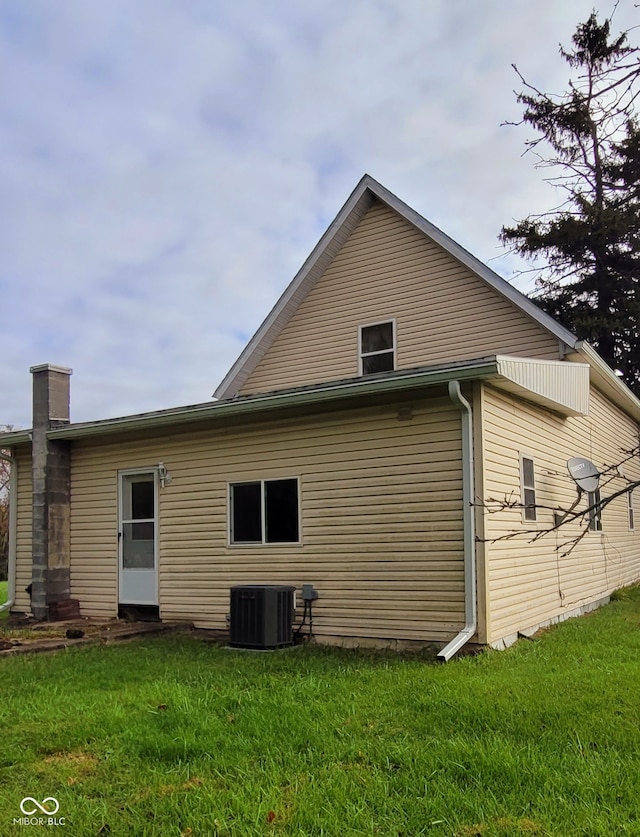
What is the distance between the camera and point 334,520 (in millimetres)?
8922

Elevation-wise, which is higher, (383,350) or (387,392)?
(383,350)

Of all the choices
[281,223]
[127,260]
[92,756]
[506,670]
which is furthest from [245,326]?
[92,756]

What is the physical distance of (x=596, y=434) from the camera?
1361 cm

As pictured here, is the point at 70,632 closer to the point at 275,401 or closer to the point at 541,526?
the point at 275,401

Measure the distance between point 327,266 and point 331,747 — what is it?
11.0 metres

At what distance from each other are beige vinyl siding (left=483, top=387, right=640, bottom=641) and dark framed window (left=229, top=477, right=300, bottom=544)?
2.53 metres

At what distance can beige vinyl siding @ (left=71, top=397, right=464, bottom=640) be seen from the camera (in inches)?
321

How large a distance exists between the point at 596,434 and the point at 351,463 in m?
6.72

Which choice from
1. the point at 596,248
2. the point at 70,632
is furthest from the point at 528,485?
the point at 596,248

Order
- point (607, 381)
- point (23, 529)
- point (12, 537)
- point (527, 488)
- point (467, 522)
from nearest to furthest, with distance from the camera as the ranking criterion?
1. point (467, 522)
2. point (527, 488)
3. point (12, 537)
4. point (23, 529)
5. point (607, 381)

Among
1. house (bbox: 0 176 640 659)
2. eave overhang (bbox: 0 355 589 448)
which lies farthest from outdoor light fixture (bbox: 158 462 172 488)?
eave overhang (bbox: 0 355 589 448)

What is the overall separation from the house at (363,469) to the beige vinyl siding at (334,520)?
0.9 inches

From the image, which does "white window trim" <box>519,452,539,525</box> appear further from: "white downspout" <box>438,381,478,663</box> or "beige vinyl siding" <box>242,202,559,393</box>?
"beige vinyl siding" <box>242,202,559,393</box>

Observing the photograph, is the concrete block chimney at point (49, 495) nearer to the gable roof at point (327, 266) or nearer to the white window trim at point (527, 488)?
the gable roof at point (327, 266)
